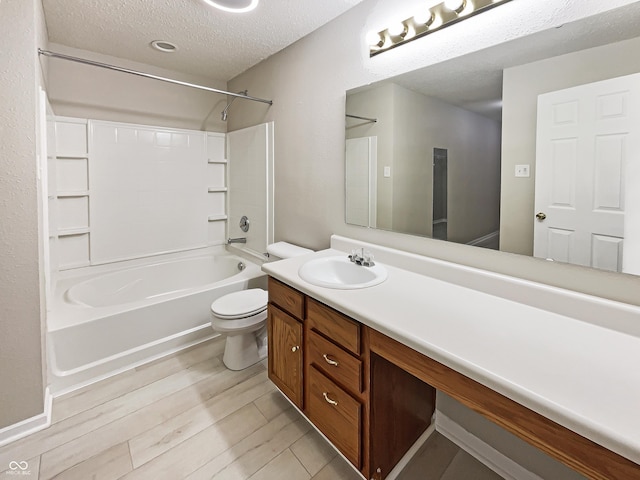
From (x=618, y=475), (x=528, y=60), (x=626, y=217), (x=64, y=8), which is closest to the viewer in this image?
(x=618, y=475)

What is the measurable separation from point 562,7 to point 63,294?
3.12 metres

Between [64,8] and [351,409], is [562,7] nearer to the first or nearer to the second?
[351,409]

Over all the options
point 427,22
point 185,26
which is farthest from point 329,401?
point 185,26

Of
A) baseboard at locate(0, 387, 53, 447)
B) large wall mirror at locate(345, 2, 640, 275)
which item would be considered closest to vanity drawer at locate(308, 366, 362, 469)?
large wall mirror at locate(345, 2, 640, 275)

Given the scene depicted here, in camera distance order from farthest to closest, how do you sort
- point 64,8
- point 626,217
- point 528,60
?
point 64,8 → point 528,60 → point 626,217

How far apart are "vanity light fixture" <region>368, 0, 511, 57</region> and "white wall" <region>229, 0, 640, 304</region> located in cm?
3

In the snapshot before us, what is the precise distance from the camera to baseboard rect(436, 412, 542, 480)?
4.20 feet

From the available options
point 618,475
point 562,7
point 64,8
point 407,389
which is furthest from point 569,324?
point 64,8

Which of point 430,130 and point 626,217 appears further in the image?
point 430,130

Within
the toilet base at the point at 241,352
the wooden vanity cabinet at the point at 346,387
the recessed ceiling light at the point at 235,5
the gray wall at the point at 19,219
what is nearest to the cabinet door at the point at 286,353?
the wooden vanity cabinet at the point at 346,387

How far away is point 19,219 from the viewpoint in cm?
141

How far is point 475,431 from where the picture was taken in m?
1.41

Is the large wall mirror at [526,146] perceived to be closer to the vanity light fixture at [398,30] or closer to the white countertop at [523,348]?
the vanity light fixture at [398,30]

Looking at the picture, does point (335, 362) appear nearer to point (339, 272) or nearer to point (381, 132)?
point (339, 272)
